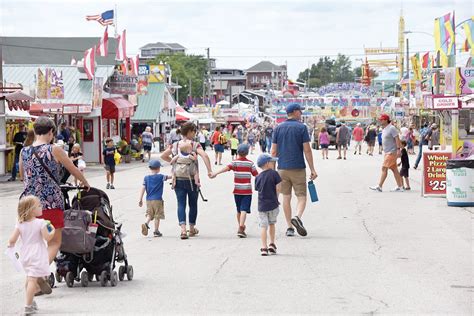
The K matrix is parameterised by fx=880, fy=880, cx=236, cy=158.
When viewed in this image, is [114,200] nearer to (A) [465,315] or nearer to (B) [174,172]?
(B) [174,172]

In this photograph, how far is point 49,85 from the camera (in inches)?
1455

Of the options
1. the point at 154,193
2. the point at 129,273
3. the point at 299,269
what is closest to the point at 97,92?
the point at 154,193

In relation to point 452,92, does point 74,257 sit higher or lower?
lower

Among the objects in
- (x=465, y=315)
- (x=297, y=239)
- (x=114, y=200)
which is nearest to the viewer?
(x=465, y=315)

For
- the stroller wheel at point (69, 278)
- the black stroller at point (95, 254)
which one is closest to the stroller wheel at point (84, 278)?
the black stroller at point (95, 254)

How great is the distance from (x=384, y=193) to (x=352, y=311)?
44.4ft

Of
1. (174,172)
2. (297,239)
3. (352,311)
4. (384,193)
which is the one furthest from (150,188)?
(384,193)

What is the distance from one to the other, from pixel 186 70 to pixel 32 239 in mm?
138320

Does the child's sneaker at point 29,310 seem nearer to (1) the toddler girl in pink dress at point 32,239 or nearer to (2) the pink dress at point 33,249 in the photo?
(1) the toddler girl in pink dress at point 32,239

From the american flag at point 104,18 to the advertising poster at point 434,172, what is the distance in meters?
27.1

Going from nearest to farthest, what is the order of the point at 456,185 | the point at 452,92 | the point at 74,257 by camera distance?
1. the point at 74,257
2. the point at 456,185
3. the point at 452,92

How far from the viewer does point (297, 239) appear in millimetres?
12977

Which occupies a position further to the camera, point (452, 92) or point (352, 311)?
point (452, 92)

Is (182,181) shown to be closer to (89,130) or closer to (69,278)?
(69,278)
